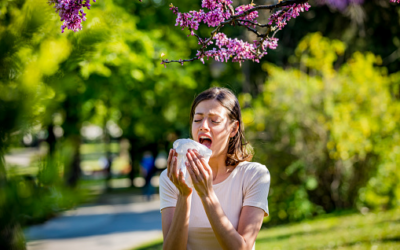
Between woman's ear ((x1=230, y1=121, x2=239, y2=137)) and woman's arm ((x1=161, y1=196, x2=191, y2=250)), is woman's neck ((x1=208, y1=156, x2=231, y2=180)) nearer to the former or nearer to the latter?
woman's ear ((x1=230, y1=121, x2=239, y2=137))

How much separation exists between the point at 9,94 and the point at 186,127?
18126mm

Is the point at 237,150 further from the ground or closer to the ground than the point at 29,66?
closer to the ground

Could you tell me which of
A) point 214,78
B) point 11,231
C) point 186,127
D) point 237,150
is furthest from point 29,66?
point 186,127

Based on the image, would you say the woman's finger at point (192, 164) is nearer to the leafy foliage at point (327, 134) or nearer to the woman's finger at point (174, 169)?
the woman's finger at point (174, 169)

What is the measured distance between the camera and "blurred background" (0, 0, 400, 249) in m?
0.87

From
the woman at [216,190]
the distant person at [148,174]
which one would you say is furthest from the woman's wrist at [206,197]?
the distant person at [148,174]

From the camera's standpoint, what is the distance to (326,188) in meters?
9.64

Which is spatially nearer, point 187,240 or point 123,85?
point 187,240

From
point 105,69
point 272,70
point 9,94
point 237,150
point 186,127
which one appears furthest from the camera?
point 186,127

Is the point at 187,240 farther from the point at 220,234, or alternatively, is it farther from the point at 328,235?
the point at 328,235

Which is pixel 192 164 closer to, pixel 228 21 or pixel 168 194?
pixel 168 194

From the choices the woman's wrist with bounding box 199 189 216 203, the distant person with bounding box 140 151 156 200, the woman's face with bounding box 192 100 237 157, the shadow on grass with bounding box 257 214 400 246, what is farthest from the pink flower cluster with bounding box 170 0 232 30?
the distant person with bounding box 140 151 156 200

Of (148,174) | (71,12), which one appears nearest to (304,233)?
(71,12)

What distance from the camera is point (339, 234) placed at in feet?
24.5
